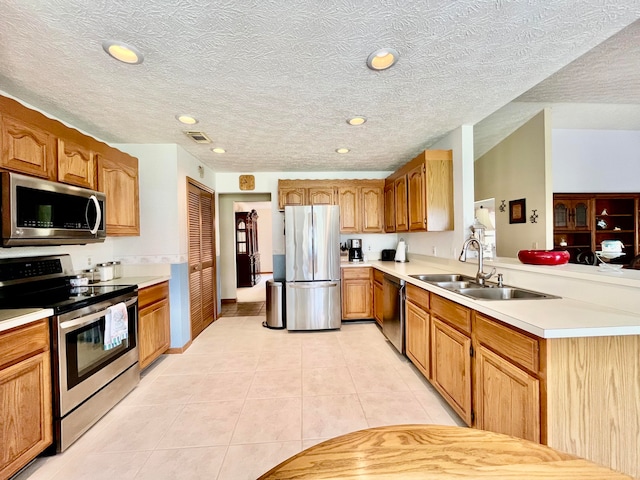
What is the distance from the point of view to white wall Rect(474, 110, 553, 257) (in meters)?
4.19

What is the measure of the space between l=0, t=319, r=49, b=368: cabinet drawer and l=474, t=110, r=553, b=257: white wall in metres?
5.53

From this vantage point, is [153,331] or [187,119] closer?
[187,119]

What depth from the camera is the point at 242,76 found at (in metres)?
1.86

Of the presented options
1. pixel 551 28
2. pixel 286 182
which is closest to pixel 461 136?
pixel 551 28

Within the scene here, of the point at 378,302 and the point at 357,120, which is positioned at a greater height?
the point at 357,120

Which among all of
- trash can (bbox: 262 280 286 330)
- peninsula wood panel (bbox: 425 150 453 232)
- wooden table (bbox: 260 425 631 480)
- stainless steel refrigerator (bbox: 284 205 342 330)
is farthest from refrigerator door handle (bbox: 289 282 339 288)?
wooden table (bbox: 260 425 631 480)

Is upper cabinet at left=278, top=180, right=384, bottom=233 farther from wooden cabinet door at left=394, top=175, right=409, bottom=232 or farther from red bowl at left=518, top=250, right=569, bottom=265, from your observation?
red bowl at left=518, top=250, right=569, bottom=265

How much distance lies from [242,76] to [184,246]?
2162 millimetres

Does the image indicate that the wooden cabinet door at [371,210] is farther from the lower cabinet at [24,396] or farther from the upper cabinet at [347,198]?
the lower cabinet at [24,396]

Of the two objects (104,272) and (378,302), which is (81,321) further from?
(378,302)

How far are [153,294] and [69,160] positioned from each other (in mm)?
1313

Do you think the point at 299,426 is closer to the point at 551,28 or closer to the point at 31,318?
the point at 31,318

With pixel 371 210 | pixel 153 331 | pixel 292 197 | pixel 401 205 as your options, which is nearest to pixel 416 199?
pixel 401 205

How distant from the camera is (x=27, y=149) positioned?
184 cm
